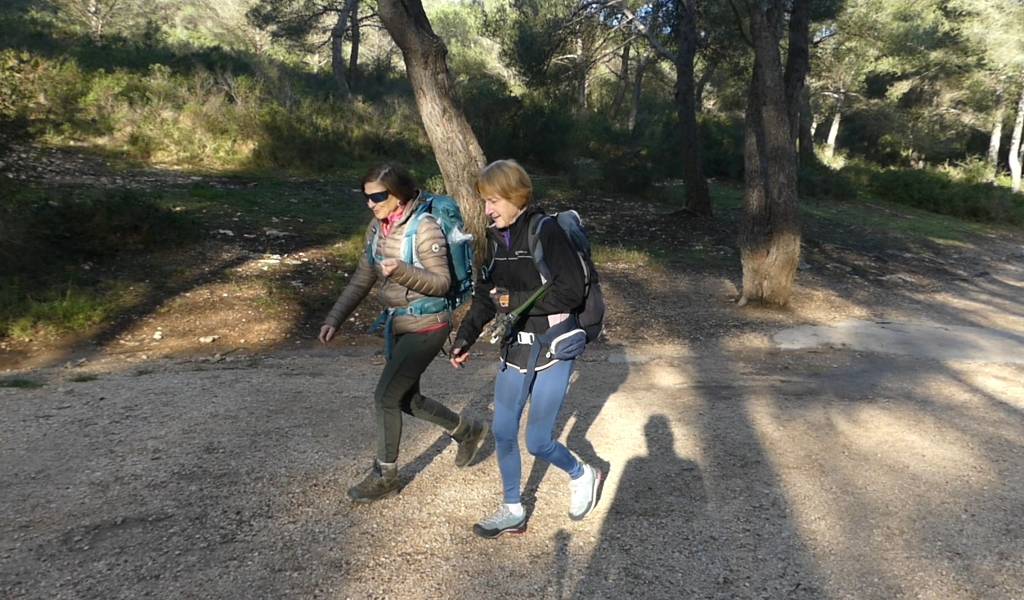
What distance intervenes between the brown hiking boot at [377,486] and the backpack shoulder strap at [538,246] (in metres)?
1.41

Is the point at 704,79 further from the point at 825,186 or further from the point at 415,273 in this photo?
the point at 415,273

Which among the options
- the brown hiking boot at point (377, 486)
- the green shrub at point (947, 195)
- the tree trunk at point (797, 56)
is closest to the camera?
the brown hiking boot at point (377, 486)

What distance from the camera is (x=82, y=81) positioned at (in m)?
16.2

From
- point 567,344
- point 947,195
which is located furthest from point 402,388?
point 947,195

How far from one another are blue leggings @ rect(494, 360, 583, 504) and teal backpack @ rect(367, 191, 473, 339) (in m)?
0.45

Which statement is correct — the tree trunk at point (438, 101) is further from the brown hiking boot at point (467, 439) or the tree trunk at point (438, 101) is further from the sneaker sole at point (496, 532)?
the sneaker sole at point (496, 532)

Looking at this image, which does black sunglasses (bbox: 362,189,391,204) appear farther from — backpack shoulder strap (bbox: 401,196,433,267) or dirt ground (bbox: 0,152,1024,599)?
dirt ground (bbox: 0,152,1024,599)

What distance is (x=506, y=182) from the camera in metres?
2.79

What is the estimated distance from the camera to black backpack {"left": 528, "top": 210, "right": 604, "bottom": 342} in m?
2.79

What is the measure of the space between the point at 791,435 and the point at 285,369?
4156mm

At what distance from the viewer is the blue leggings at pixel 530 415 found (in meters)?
2.94

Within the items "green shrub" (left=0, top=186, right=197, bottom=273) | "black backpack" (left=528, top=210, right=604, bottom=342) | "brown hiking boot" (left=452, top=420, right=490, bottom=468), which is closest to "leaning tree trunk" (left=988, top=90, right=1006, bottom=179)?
"green shrub" (left=0, top=186, right=197, bottom=273)

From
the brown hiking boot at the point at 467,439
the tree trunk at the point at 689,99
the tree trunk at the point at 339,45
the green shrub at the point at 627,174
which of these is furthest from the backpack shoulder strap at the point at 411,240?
the tree trunk at the point at 339,45

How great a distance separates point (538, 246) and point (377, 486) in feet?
5.22
